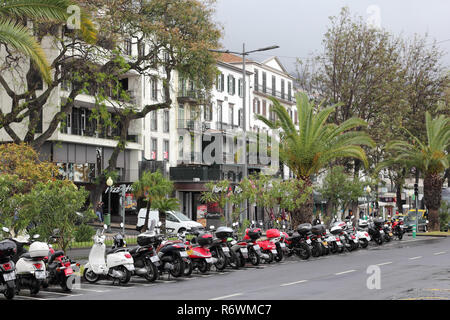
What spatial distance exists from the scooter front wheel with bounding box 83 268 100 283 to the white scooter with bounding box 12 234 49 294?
273 cm

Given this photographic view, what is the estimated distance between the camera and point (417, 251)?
3033cm

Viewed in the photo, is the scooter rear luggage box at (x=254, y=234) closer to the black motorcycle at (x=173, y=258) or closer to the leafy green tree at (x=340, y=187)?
the black motorcycle at (x=173, y=258)

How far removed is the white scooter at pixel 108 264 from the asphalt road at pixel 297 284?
0.27 m

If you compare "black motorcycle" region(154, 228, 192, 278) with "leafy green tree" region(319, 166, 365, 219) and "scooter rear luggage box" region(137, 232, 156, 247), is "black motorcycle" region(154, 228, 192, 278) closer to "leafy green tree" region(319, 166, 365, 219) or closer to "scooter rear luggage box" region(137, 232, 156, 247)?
"scooter rear luggage box" region(137, 232, 156, 247)

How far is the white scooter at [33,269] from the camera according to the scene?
55.0 feet

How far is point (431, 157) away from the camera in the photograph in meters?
46.0

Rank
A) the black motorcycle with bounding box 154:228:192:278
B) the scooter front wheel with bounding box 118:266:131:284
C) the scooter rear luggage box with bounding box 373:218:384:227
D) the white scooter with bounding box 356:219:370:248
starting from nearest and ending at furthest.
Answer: the scooter front wheel with bounding box 118:266:131:284
the black motorcycle with bounding box 154:228:192:278
the white scooter with bounding box 356:219:370:248
the scooter rear luggage box with bounding box 373:218:384:227

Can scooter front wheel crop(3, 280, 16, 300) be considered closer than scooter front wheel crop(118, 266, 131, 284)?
Yes

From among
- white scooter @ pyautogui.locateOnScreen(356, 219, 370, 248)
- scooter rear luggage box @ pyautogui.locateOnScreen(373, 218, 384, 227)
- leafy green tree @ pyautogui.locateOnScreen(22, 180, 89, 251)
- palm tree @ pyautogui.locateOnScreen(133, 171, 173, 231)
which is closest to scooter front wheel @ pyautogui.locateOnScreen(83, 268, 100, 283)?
leafy green tree @ pyautogui.locateOnScreen(22, 180, 89, 251)

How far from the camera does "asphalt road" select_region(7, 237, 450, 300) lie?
15.3 metres

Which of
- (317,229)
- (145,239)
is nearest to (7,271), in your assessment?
(145,239)
